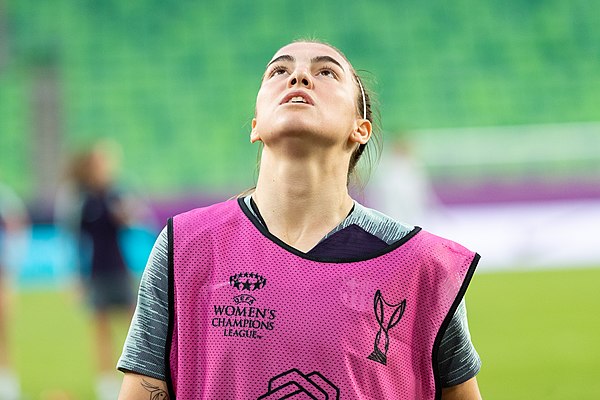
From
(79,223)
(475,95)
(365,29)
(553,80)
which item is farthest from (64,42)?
(79,223)

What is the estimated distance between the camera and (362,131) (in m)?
2.38

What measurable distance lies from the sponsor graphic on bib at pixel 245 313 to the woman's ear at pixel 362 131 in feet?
1.42

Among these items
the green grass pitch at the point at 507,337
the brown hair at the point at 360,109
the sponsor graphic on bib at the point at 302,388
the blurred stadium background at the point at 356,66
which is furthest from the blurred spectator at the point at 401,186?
the sponsor graphic on bib at the point at 302,388

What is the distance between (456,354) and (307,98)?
0.63 metres

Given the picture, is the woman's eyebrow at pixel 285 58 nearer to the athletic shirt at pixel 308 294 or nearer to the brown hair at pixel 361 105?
the brown hair at pixel 361 105

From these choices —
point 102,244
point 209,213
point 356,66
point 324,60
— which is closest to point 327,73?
point 324,60

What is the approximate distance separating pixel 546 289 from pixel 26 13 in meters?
11.3

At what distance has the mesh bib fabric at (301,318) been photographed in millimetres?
2059

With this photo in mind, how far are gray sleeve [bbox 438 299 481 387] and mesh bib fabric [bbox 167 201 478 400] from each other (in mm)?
26

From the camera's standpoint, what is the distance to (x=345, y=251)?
2174 mm

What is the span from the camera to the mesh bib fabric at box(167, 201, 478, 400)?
206 cm

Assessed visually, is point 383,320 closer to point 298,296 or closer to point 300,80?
point 298,296

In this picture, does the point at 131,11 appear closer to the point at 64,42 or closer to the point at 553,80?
the point at 64,42

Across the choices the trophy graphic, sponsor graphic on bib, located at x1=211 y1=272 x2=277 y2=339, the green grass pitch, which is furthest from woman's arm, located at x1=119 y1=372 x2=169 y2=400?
the green grass pitch
